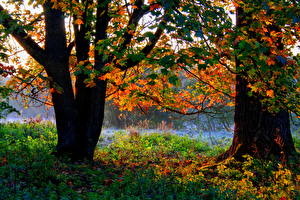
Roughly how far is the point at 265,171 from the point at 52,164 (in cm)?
418

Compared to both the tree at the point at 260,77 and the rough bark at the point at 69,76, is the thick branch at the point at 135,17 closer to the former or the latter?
the rough bark at the point at 69,76

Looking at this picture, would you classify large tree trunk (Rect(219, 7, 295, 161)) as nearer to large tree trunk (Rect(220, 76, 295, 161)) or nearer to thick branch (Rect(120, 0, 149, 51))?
large tree trunk (Rect(220, 76, 295, 161))

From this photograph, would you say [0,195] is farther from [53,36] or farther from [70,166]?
[53,36]

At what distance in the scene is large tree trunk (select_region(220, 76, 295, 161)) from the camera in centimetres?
631

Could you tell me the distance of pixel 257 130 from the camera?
6.34 m

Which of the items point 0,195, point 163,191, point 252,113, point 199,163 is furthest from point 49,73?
point 252,113

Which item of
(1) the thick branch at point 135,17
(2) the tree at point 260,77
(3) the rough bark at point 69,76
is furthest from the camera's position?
(3) the rough bark at point 69,76

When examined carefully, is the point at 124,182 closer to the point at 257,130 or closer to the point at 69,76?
the point at 69,76

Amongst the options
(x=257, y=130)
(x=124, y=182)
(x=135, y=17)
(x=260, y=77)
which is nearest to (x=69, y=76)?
(x=135, y=17)

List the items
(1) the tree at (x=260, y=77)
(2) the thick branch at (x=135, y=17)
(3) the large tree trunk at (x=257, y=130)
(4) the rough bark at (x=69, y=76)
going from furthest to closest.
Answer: (3) the large tree trunk at (x=257, y=130)
(4) the rough bark at (x=69, y=76)
(2) the thick branch at (x=135, y=17)
(1) the tree at (x=260, y=77)

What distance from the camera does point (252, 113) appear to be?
6406 millimetres

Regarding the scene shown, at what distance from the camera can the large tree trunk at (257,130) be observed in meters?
6.31

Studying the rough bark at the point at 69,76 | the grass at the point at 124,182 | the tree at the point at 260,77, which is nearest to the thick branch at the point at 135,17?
the rough bark at the point at 69,76

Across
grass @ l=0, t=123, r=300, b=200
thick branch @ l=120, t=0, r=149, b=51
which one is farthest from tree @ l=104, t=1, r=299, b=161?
thick branch @ l=120, t=0, r=149, b=51
